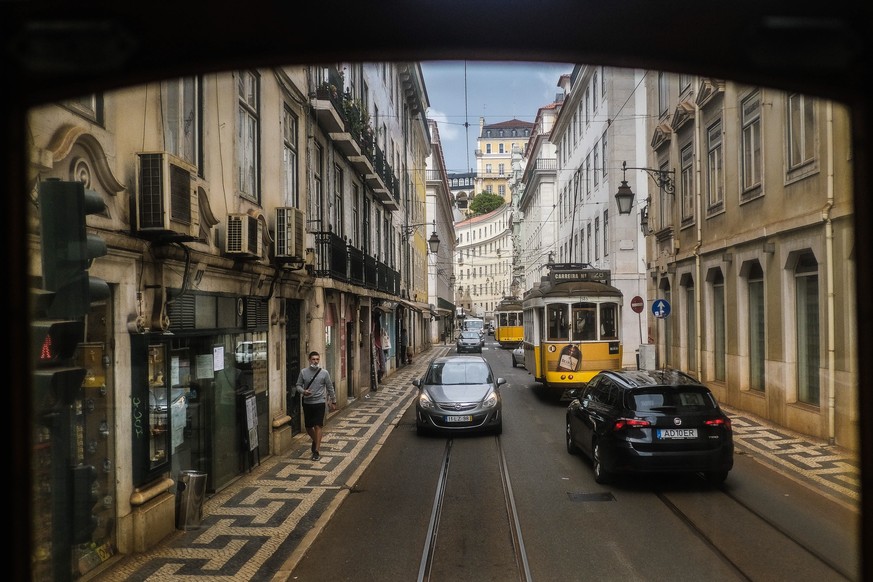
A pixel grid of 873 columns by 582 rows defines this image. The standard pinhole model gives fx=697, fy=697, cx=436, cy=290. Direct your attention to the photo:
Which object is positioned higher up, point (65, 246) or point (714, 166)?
point (714, 166)

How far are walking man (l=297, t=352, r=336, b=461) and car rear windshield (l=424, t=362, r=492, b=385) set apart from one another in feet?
12.2

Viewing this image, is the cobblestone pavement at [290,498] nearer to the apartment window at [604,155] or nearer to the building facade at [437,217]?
the apartment window at [604,155]

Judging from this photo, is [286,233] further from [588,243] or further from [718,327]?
[588,243]

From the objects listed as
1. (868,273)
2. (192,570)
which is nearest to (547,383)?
(192,570)

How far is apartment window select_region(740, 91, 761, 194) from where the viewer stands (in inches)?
593

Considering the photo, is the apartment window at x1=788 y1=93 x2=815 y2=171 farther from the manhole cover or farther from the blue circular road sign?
the manhole cover

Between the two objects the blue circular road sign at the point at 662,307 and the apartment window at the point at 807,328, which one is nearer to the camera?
the apartment window at the point at 807,328

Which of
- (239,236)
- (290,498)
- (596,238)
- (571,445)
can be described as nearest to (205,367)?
(239,236)

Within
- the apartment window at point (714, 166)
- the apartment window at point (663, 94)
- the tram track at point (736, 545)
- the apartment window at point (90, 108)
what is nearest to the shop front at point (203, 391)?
the apartment window at point (90, 108)

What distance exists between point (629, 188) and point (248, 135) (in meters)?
12.0

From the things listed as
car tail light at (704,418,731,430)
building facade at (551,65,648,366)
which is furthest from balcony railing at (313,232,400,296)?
building facade at (551,65,648,366)

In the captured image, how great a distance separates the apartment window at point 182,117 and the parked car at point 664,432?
641 centimetres

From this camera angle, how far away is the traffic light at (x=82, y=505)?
5703 millimetres

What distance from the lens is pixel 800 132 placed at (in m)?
12.9
